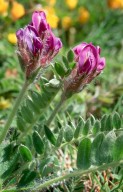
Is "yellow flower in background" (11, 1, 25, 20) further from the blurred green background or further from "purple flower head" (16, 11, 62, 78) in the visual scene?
"purple flower head" (16, 11, 62, 78)

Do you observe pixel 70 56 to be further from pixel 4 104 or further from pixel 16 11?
pixel 16 11

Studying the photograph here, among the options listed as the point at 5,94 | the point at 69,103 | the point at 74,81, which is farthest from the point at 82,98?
the point at 74,81

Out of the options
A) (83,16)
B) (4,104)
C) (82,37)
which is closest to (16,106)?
(4,104)

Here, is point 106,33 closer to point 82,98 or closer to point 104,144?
point 82,98

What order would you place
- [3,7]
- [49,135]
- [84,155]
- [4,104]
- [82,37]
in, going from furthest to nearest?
[82,37], [3,7], [4,104], [49,135], [84,155]

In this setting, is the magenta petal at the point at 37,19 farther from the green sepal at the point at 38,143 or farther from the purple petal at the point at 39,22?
the green sepal at the point at 38,143

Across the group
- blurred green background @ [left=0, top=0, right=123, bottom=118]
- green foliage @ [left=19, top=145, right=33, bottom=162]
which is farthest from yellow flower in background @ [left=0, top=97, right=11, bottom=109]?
green foliage @ [left=19, top=145, right=33, bottom=162]
